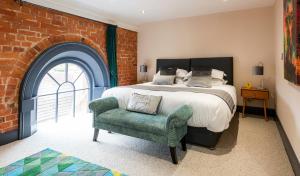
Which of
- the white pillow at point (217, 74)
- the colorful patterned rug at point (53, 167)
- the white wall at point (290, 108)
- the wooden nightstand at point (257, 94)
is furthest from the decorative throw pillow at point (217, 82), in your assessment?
the colorful patterned rug at point (53, 167)

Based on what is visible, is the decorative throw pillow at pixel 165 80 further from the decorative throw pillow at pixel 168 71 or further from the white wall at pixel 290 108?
the white wall at pixel 290 108

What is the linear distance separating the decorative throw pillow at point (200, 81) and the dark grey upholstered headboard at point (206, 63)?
604 millimetres

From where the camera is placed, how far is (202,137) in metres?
2.49

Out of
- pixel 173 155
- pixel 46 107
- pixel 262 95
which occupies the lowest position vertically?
pixel 173 155

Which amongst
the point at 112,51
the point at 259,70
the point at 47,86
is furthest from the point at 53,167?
the point at 259,70

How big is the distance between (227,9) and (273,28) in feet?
3.39

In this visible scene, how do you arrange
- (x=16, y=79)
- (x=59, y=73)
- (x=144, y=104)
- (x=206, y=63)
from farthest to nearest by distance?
(x=206, y=63) < (x=59, y=73) < (x=16, y=79) < (x=144, y=104)

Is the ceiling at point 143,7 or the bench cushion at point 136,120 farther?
the ceiling at point 143,7

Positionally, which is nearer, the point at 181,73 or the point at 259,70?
the point at 259,70

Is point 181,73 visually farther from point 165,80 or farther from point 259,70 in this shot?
point 259,70

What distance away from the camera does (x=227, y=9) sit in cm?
407

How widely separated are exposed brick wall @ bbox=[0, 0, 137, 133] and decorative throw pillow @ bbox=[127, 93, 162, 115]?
178cm

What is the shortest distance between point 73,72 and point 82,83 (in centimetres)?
39

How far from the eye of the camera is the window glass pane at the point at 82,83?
438 centimetres
